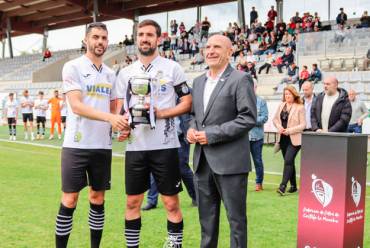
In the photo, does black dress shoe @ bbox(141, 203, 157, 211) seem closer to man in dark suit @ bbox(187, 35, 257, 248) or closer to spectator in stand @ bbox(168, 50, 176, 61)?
man in dark suit @ bbox(187, 35, 257, 248)

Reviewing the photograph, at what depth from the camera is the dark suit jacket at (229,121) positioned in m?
3.92

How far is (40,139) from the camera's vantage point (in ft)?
61.4

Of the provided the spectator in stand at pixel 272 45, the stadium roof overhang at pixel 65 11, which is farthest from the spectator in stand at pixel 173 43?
the spectator in stand at pixel 272 45

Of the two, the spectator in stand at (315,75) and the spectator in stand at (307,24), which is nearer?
the spectator in stand at (315,75)

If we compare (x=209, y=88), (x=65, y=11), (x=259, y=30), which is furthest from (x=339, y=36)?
(x=65, y=11)

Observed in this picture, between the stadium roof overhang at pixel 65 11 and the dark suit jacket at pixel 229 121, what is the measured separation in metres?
33.6

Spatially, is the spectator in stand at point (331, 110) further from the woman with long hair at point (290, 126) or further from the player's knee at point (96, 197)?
the player's knee at point (96, 197)

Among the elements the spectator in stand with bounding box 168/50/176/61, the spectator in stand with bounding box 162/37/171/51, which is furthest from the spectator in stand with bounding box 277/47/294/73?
the spectator in stand with bounding box 162/37/171/51

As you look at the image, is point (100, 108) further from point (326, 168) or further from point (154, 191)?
point (154, 191)

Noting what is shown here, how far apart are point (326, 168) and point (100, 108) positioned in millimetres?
2012

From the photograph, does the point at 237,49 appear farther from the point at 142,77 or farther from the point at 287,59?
the point at 142,77

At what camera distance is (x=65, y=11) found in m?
44.6

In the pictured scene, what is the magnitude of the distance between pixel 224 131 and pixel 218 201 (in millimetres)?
694

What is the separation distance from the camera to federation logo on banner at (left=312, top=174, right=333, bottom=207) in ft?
13.9
